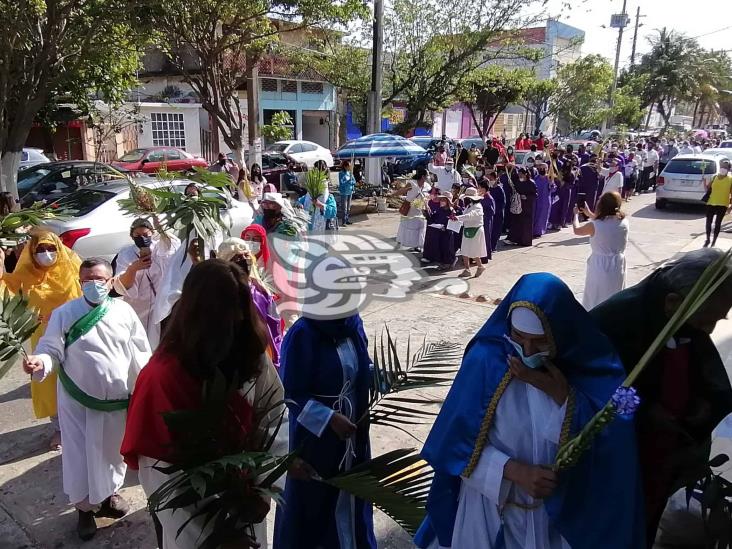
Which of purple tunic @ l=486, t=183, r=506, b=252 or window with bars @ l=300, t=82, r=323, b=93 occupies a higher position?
window with bars @ l=300, t=82, r=323, b=93

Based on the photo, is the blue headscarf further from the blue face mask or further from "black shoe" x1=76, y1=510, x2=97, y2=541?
"black shoe" x1=76, y1=510, x2=97, y2=541

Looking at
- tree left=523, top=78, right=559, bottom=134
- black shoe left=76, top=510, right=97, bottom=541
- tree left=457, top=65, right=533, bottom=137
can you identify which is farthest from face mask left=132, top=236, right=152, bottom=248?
tree left=523, top=78, right=559, bottom=134

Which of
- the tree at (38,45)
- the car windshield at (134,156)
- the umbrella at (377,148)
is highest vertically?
the tree at (38,45)

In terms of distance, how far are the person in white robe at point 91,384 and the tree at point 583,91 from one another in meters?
32.6

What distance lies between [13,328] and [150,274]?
2044 millimetres

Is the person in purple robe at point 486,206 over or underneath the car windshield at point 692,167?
underneath

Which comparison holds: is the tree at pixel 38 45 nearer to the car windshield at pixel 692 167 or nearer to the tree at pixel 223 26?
the tree at pixel 223 26

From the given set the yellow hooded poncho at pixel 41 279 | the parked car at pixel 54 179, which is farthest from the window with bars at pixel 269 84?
the yellow hooded poncho at pixel 41 279

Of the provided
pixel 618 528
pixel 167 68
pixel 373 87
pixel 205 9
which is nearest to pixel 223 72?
pixel 205 9

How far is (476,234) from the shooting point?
9.41 meters

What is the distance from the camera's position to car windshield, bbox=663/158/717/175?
50.7ft

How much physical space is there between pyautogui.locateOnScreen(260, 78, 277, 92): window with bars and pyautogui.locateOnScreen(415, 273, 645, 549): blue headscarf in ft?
89.4

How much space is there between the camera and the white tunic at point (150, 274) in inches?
195

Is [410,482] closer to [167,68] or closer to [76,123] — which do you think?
[76,123]
